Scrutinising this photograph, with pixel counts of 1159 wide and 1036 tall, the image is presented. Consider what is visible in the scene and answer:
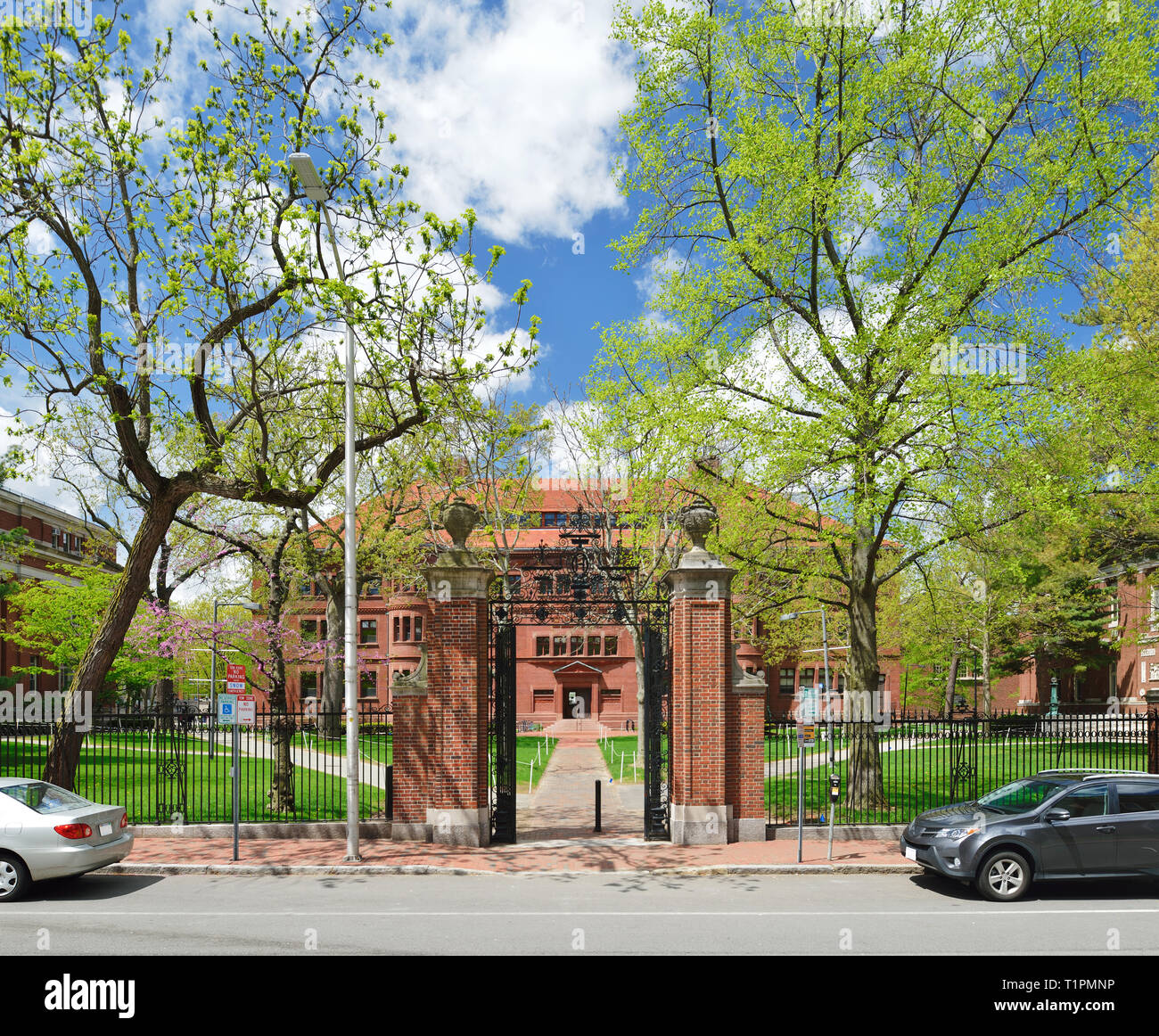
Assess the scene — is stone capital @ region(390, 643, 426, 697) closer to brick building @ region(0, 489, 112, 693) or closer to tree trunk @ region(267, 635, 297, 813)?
tree trunk @ region(267, 635, 297, 813)

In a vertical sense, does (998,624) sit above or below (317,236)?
below

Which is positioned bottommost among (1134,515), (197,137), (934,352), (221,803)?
(221,803)

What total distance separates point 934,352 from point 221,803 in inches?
639

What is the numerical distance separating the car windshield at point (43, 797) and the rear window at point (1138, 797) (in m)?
13.6

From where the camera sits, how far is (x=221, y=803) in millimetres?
17578

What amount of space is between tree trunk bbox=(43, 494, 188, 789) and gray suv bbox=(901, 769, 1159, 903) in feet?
42.3

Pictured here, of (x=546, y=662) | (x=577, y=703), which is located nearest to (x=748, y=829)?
(x=577, y=703)

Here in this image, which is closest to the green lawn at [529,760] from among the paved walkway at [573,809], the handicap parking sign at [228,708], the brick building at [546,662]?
the paved walkway at [573,809]

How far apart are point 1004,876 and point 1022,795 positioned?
1.30 meters

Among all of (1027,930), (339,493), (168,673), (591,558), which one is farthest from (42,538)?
(1027,930)

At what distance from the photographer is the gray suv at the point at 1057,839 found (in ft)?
34.8

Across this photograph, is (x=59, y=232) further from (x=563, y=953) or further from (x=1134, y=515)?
(x=1134, y=515)

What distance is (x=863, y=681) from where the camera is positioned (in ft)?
55.0

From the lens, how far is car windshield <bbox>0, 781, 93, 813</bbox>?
10914mm
